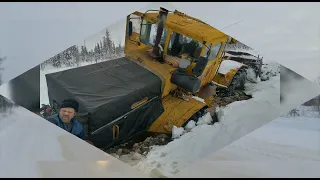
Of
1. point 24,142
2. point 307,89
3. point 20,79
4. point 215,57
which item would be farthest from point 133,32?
point 307,89

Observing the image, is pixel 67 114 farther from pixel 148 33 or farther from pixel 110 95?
pixel 148 33

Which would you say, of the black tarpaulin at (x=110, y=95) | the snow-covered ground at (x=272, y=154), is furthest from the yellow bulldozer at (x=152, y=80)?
the snow-covered ground at (x=272, y=154)

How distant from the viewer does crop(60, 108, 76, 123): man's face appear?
5.15 feet

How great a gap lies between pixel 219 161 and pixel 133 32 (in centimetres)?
64

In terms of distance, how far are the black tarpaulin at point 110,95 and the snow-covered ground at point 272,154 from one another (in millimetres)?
263

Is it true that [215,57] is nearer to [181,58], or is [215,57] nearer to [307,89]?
[181,58]

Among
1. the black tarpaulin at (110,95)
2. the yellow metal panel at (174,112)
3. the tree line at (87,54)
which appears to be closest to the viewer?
the black tarpaulin at (110,95)

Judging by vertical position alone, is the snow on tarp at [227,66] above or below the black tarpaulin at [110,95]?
above

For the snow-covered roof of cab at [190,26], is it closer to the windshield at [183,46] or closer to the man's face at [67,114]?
the windshield at [183,46]

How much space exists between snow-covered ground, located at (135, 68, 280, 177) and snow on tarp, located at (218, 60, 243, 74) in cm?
10

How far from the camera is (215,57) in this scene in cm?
184

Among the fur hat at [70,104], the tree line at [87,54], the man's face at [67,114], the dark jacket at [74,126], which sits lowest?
the dark jacket at [74,126]

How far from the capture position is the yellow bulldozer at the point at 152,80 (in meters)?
1.59

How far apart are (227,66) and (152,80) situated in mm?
373
